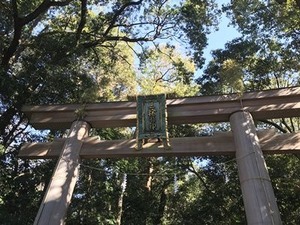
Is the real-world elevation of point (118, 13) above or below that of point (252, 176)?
above

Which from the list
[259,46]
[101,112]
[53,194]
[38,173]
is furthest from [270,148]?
[38,173]

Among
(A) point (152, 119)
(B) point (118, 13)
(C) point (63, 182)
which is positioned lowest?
(C) point (63, 182)

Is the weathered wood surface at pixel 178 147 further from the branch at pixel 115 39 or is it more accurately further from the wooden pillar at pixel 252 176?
the branch at pixel 115 39

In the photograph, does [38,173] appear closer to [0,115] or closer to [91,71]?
[0,115]

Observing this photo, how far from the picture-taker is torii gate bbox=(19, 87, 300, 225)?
16.8 ft

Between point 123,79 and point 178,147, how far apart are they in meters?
7.56

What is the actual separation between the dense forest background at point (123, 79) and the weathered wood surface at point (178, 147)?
1121 mm

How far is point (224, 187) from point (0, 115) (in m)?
7.20

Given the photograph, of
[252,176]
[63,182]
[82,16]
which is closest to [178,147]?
[252,176]

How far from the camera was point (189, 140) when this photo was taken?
5977 millimetres

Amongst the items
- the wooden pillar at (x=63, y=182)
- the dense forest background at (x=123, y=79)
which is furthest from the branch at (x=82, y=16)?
the wooden pillar at (x=63, y=182)

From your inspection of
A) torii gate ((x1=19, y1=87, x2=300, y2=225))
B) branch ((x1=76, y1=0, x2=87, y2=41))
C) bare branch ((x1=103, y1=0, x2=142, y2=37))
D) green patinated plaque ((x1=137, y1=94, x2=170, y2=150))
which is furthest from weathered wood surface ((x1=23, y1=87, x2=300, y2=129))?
bare branch ((x1=103, y1=0, x2=142, y2=37))

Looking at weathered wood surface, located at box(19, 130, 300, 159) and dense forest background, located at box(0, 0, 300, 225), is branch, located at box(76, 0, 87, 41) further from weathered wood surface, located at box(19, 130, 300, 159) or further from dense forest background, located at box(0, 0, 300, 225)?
weathered wood surface, located at box(19, 130, 300, 159)

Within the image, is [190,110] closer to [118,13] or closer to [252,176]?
[252,176]
